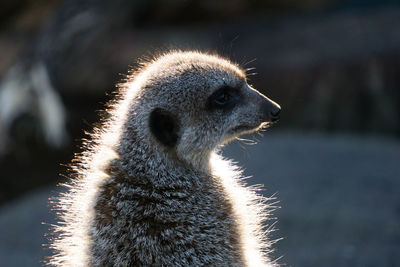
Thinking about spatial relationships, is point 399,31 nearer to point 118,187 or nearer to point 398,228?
point 398,228

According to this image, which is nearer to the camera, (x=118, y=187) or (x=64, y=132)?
(x=118, y=187)

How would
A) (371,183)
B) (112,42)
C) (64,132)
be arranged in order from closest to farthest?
(371,183)
(64,132)
(112,42)

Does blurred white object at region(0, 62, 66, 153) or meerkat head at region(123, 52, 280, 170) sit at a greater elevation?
blurred white object at region(0, 62, 66, 153)

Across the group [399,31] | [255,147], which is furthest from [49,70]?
[399,31]

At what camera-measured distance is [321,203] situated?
398cm

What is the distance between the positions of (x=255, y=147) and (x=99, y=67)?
2683mm

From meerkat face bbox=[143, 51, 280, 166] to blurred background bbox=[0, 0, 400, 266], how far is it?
42.0 inches

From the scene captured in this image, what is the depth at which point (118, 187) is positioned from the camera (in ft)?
6.81

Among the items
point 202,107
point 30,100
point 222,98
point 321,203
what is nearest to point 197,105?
point 202,107

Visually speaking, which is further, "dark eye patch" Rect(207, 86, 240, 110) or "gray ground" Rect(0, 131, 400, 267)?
"gray ground" Rect(0, 131, 400, 267)

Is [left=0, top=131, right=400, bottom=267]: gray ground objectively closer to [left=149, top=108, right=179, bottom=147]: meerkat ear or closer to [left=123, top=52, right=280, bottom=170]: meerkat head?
[left=123, top=52, right=280, bottom=170]: meerkat head

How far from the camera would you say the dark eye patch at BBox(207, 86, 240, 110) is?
233cm

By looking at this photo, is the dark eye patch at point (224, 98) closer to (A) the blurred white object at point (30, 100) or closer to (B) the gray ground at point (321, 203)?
(B) the gray ground at point (321, 203)

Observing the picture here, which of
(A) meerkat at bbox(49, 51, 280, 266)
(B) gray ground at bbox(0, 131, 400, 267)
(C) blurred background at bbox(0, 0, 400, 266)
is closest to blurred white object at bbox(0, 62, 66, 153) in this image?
(C) blurred background at bbox(0, 0, 400, 266)
